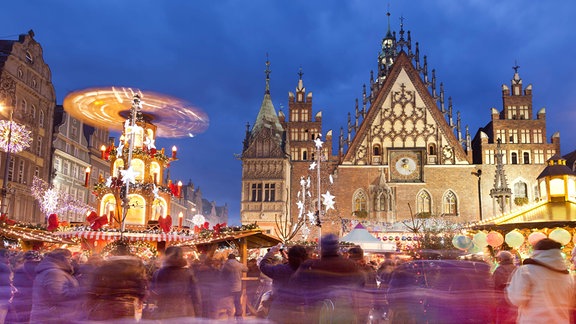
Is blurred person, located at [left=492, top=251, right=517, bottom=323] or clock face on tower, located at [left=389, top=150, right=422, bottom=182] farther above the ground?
clock face on tower, located at [left=389, top=150, right=422, bottom=182]

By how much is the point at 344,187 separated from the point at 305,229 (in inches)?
190

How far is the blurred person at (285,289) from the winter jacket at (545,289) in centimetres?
267

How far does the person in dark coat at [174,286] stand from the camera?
766cm

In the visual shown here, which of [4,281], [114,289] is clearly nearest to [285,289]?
[114,289]

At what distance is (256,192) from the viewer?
A: 141ft

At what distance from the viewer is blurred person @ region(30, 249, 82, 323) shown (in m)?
6.99

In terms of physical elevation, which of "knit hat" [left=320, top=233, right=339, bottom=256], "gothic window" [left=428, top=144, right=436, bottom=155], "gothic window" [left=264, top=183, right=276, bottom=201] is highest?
"gothic window" [left=428, top=144, right=436, bottom=155]

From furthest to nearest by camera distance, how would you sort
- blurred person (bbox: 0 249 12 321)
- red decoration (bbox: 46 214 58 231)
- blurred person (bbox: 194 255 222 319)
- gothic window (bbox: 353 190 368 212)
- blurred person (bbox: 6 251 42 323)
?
gothic window (bbox: 353 190 368 212) < red decoration (bbox: 46 214 58 231) < blurred person (bbox: 194 255 222 319) < blurred person (bbox: 6 251 42 323) < blurred person (bbox: 0 249 12 321)

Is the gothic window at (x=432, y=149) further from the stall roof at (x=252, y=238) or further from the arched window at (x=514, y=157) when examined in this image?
the stall roof at (x=252, y=238)

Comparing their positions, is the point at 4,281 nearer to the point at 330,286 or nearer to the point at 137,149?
the point at 330,286

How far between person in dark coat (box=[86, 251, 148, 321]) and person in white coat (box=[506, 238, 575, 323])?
4421 millimetres

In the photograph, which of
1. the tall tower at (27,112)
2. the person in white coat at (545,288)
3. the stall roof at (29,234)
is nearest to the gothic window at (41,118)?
the tall tower at (27,112)

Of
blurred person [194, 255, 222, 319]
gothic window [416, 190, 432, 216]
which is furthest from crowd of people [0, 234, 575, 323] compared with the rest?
gothic window [416, 190, 432, 216]

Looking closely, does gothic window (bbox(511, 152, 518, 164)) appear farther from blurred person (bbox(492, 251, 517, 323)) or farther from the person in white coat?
the person in white coat
